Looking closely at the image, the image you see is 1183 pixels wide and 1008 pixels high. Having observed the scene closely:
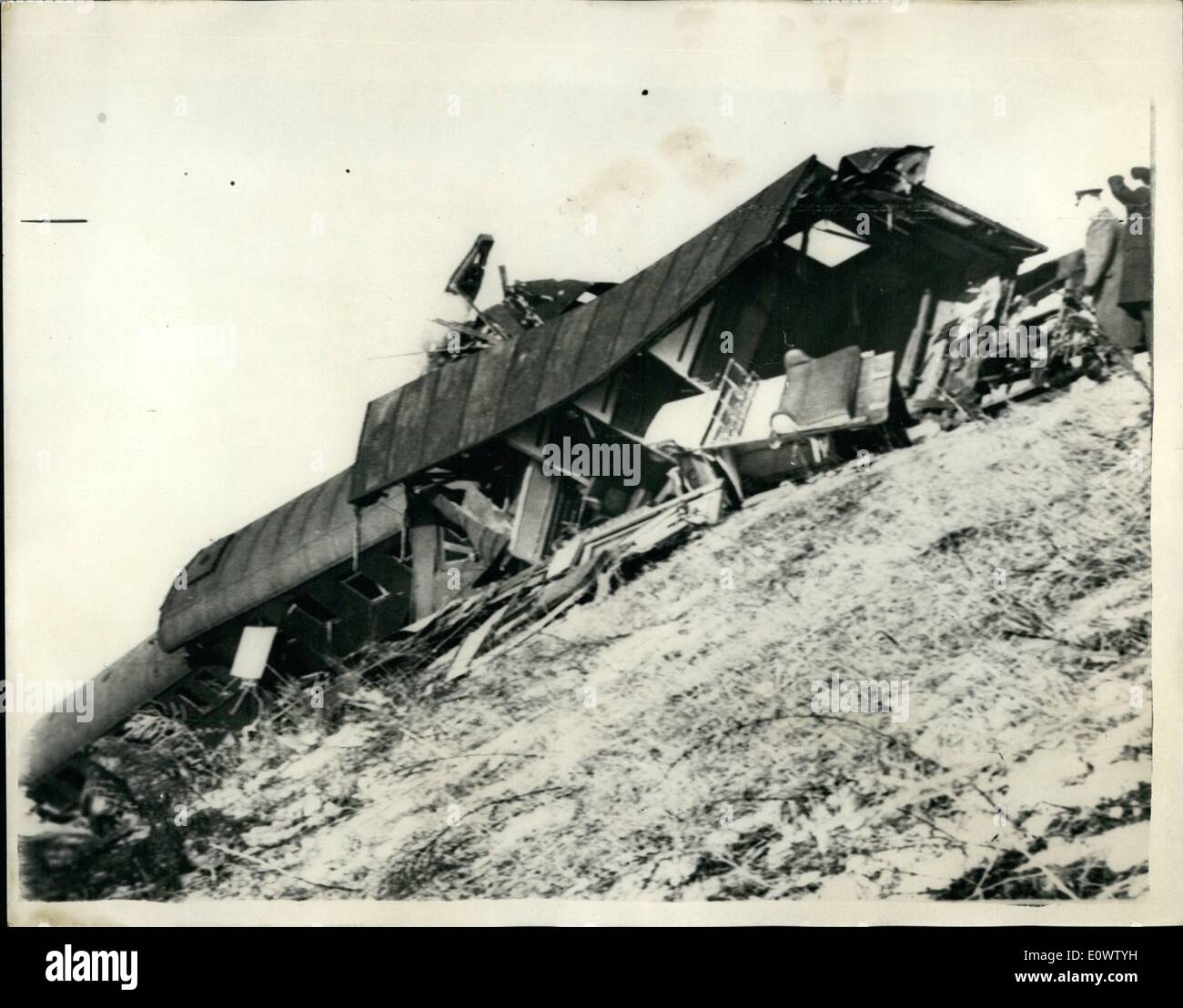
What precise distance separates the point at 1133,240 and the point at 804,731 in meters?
1.67

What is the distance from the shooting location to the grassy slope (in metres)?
2.99

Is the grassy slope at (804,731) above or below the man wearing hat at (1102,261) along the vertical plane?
below

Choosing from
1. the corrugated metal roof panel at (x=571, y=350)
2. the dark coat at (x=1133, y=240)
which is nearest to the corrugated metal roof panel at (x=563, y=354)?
the corrugated metal roof panel at (x=571, y=350)

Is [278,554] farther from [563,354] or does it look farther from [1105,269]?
[1105,269]

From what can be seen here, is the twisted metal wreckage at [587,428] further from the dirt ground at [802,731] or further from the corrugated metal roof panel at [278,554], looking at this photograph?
the dirt ground at [802,731]

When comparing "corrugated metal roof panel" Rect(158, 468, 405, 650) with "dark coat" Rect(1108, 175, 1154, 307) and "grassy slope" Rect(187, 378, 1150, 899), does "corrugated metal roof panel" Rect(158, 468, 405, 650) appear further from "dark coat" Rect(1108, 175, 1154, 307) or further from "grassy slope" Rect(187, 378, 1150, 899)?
"dark coat" Rect(1108, 175, 1154, 307)

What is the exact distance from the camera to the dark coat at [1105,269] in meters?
3.08

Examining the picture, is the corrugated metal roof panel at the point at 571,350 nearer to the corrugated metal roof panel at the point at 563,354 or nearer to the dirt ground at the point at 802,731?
the corrugated metal roof panel at the point at 563,354

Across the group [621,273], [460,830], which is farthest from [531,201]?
[460,830]

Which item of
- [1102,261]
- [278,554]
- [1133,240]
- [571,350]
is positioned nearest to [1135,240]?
[1133,240]

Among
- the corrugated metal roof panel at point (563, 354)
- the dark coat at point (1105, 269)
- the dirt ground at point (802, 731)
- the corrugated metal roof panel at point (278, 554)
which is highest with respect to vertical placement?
the dark coat at point (1105, 269)

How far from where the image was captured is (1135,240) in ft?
10.1

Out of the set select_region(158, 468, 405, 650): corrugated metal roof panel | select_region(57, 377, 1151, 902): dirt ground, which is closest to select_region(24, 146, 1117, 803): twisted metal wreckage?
select_region(158, 468, 405, 650): corrugated metal roof panel

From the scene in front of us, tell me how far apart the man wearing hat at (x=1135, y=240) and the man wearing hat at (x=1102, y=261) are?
0.05 feet
